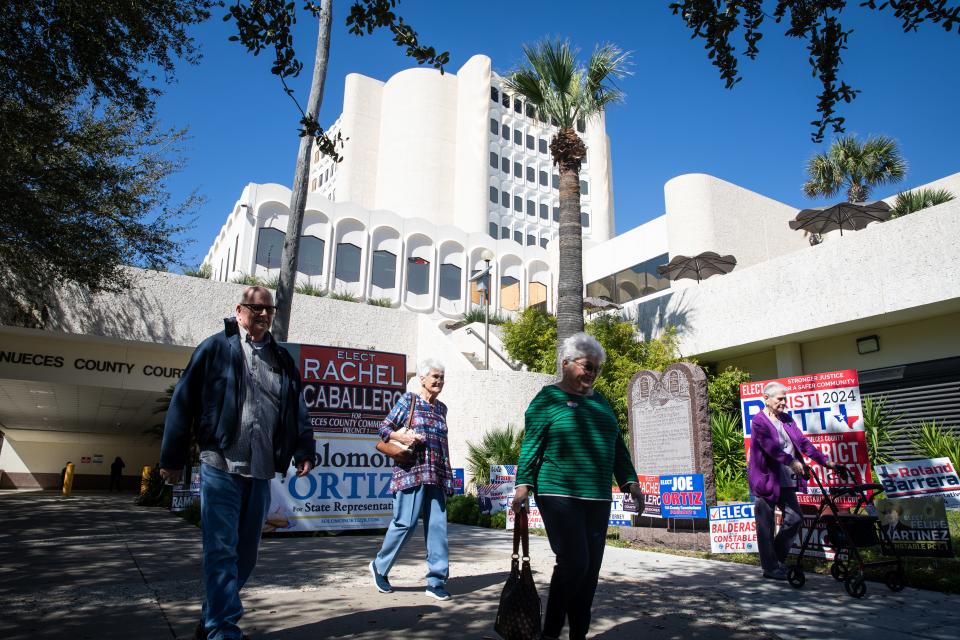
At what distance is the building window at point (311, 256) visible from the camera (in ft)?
101

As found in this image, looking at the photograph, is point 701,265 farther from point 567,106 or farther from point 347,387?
point 347,387

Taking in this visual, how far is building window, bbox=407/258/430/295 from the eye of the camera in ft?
112

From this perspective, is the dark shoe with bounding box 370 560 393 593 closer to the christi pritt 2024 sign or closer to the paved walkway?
the paved walkway

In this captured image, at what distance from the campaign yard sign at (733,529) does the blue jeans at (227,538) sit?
5.75m

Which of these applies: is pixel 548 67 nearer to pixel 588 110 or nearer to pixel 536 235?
pixel 588 110

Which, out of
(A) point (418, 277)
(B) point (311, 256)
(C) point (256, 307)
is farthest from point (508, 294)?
(C) point (256, 307)

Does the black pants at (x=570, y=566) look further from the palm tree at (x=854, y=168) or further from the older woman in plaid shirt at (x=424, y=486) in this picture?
the palm tree at (x=854, y=168)

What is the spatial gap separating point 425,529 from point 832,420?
5759 mm

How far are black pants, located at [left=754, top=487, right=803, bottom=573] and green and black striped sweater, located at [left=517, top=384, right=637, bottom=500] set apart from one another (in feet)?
9.11

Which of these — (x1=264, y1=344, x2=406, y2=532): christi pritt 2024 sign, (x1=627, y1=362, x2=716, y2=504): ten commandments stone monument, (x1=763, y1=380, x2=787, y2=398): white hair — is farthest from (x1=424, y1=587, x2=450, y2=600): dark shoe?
(x1=627, y1=362, x2=716, y2=504): ten commandments stone monument

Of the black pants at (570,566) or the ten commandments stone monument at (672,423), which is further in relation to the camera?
the ten commandments stone monument at (672,423)

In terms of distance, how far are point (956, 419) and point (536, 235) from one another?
39614 mm

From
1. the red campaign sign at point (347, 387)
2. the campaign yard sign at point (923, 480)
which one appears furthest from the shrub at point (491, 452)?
the campaign yard sign at point (923, 480)

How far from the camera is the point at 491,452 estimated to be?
1502cm
